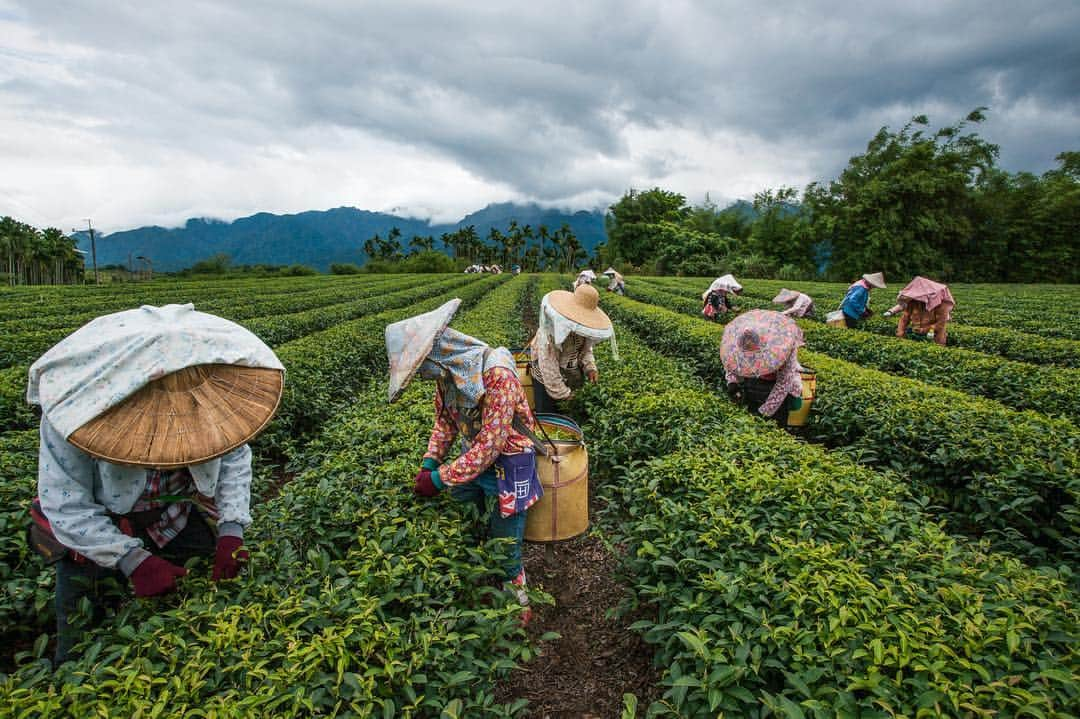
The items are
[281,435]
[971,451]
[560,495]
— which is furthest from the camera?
[281,435]

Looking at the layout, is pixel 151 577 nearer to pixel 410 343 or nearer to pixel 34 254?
pixel 410 343

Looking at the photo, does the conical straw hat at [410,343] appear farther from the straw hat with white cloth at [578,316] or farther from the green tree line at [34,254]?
the green tree line at [34,254]

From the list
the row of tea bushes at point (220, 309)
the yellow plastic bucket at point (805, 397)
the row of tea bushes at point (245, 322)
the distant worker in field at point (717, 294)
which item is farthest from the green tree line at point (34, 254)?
the yellow plastic bucket at point (805, 397)

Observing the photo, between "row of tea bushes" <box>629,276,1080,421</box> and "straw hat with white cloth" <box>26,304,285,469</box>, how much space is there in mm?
6365

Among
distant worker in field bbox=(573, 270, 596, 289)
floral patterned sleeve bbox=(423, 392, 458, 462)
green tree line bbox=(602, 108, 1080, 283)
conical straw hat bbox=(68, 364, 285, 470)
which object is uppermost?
green tree line bbox=(602, 108, 1080, 283)

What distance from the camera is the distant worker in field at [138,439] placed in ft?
5.06

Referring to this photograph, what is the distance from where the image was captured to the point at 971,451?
147 inches

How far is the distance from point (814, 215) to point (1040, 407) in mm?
49573

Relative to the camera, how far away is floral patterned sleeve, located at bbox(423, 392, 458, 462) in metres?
2.77

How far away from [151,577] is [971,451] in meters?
4.96

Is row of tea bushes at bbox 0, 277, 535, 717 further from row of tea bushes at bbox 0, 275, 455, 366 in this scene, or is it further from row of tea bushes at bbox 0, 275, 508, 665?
row of tea bushes at bbox 0, 275, 455, 366

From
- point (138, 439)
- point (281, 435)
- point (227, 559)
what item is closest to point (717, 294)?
point (281, 435)

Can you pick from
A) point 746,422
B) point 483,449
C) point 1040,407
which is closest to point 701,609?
point 483,449

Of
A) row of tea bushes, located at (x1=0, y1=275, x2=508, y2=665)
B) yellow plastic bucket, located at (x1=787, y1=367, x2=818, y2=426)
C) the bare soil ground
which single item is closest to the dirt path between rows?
the bare soil ground
